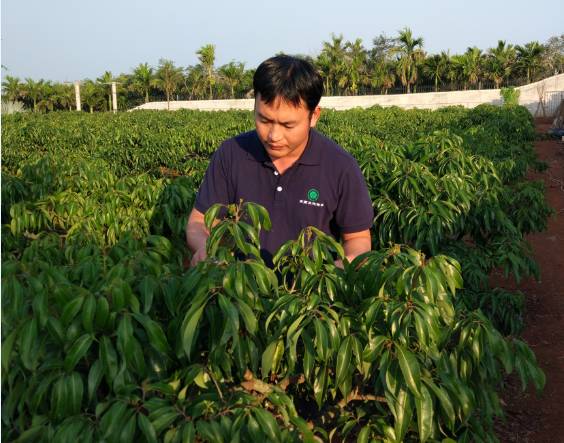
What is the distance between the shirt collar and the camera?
7.34 ft

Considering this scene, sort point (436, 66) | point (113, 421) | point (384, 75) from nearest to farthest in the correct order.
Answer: point (113, 421)
point (436, 66)
point (384, 75)

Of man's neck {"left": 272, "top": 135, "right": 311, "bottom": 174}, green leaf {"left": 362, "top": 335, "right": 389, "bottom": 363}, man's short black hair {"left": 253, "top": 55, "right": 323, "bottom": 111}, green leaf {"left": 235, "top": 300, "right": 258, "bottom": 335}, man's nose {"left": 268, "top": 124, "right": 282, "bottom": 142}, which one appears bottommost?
green leaf {"left": 362, "top": 335, "right": 389, "bottom": 363}

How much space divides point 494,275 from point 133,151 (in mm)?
7510

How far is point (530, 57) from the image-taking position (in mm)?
39344

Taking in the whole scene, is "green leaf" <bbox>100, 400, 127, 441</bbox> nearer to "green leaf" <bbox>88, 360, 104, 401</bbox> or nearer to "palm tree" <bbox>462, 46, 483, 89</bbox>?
"green leaf" <bbox>88, 360, 104, 401</bbox>

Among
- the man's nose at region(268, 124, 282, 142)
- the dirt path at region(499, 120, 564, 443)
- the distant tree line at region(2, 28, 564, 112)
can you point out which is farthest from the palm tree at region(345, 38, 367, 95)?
the man's nose at region(268, 124, 282, 142)

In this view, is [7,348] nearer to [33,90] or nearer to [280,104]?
[280,104]

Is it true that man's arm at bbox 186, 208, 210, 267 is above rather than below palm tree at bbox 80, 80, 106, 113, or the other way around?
below

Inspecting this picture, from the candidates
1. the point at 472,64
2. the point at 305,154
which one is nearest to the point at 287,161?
the point at 305,154

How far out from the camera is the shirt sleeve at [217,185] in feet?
7.41

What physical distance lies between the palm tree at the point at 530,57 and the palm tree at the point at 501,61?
458mm

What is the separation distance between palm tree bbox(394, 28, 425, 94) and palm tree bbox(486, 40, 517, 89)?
488cm

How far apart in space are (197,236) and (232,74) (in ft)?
159

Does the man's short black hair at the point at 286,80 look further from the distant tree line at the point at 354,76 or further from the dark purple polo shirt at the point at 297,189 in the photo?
the distant tree line at the point at 354,76
